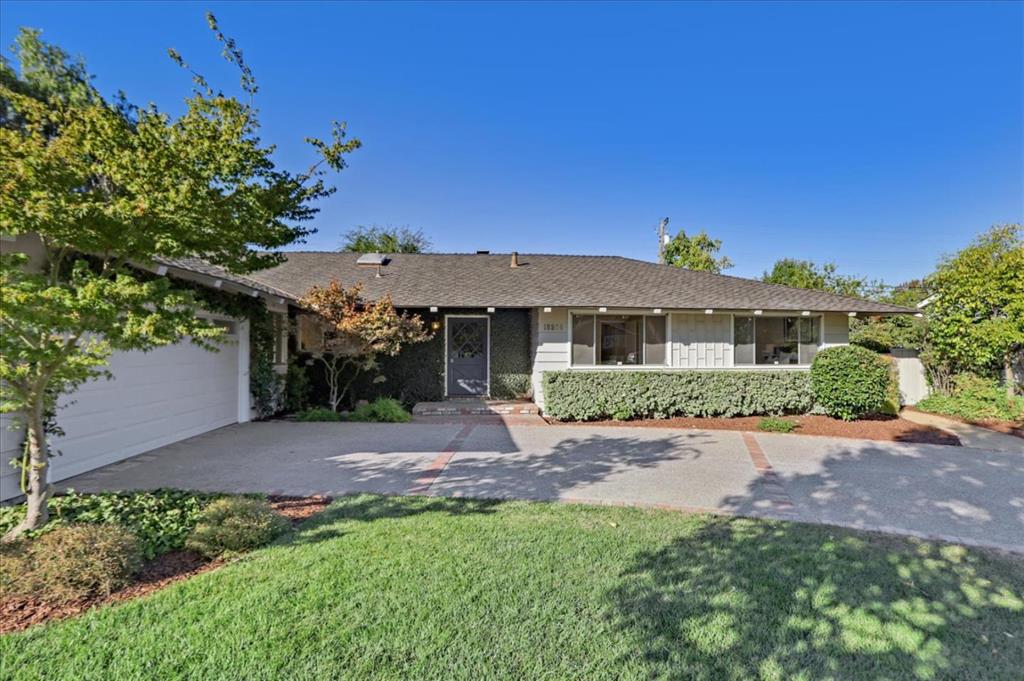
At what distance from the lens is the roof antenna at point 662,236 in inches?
987

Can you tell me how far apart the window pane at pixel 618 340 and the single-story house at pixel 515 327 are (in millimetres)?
25

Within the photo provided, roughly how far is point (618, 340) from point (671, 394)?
1888 millimetres

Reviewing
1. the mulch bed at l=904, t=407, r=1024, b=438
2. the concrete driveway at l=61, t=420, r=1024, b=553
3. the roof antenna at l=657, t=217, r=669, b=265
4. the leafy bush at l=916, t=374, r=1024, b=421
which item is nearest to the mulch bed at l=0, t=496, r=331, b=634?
the concrete driveway at l=61, t=420, r=1024, b=553

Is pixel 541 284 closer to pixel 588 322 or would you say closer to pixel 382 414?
pixel 588 322

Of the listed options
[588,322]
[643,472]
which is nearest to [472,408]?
[588,322]

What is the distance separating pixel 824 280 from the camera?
2309cm

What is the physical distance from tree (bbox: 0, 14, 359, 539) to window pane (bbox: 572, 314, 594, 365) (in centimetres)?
769

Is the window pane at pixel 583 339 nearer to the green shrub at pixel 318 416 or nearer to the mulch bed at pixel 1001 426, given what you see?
the green shrub at pixel 318 416

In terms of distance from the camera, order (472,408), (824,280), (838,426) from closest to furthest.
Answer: (838,426), (472,408), (824,280)

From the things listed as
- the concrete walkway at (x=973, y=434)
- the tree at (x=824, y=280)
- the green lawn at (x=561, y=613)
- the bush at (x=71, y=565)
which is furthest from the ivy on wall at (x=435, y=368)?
the tree at (x=824, y=280)

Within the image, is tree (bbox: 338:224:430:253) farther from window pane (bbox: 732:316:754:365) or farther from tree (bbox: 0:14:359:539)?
tree (bbox: 0:14:359:539)

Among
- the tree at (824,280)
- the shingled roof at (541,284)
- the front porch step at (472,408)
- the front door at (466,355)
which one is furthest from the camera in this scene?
the tree at (824,280)

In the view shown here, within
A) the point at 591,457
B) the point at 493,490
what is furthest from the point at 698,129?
the point at 493,490

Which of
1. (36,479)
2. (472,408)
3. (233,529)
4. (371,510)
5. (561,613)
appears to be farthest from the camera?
(472,408)
